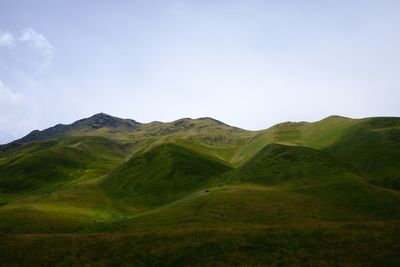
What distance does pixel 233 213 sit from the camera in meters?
58.8

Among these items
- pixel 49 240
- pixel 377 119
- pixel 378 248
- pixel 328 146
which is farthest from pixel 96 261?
pixel 377 119

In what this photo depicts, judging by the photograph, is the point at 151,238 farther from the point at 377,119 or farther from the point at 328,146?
the point at 377,119

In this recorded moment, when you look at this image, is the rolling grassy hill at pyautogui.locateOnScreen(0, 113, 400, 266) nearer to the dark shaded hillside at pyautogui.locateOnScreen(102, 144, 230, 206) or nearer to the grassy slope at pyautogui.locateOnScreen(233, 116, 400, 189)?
the dark shaded hillside at pyautogui.locateOnScreen(102, 144, 230, 206)

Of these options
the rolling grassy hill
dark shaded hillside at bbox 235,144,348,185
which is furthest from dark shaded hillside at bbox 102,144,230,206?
dark shaded hillside at bbox 235,144,348,185

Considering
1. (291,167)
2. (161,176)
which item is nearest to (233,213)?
(291,167)

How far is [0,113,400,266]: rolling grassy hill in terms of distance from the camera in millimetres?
32000

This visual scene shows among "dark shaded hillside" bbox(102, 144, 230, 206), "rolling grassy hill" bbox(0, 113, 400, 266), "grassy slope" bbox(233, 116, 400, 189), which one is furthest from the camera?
"dark shaded hillside" bbox(102, 144, 230, 206)

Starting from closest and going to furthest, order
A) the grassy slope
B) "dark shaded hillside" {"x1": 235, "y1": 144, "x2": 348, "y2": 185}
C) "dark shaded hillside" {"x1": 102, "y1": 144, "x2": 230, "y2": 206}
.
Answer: "dark shaded hillside" {"x1": 235, "y1": 144, "x2": 348, "y2": 185} < the grassy slope < "dark shaded hillside" {"x1": 102, "y1": 144, "x2": 230, "y2": 206}

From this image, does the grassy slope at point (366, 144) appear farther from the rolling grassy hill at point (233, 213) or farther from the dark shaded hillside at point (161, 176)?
the dark shaded hillside at point (161, 176)

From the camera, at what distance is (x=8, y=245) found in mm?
38906

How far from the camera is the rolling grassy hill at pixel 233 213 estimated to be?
32000 mm

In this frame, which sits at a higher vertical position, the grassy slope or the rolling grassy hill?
the grassy slope

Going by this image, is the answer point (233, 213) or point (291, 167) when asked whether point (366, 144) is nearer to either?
point (291, 167)

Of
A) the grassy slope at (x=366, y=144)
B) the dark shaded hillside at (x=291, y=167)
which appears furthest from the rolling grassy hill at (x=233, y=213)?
the grassy slope at (x=366, y=144)
